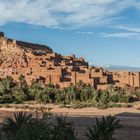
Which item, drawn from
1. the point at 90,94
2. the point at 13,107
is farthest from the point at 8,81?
the point at 90,94

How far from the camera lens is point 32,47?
85.8 m

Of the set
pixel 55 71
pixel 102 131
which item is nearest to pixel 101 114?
pixel 55 71

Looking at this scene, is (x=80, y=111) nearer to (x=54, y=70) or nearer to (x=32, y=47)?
(x=54, y=70)

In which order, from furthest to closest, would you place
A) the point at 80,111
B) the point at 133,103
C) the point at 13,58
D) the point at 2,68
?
the point at 13,58
the point at 2,68
the point at 133,103
the point at 80,111

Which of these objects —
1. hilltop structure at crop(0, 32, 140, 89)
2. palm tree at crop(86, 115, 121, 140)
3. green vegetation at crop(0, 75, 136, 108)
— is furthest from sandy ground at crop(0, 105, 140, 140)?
palm tree at crop(86, 115, 121, 140)

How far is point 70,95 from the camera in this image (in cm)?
5500

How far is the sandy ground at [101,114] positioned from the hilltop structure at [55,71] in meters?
7.98

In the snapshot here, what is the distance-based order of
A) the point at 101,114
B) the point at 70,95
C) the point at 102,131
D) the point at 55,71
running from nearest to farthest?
the point at 102,131 < the point at 101,114 < the point at 70,95 < the point at 55,71

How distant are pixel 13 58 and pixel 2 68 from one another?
16.1ft

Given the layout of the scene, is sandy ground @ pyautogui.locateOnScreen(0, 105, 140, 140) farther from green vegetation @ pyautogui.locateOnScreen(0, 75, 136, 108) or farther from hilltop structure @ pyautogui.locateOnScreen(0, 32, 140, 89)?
hilltop structure @ pyautogui.locateOnScreen(0, 32, 140, 89)

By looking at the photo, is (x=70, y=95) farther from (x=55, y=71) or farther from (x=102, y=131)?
(x=102, y=131)

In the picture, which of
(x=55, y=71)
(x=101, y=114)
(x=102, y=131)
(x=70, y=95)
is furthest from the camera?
(x=55, y=71)

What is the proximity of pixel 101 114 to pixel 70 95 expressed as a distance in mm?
9377

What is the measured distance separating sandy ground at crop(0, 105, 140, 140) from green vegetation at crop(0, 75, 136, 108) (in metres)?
2.04
